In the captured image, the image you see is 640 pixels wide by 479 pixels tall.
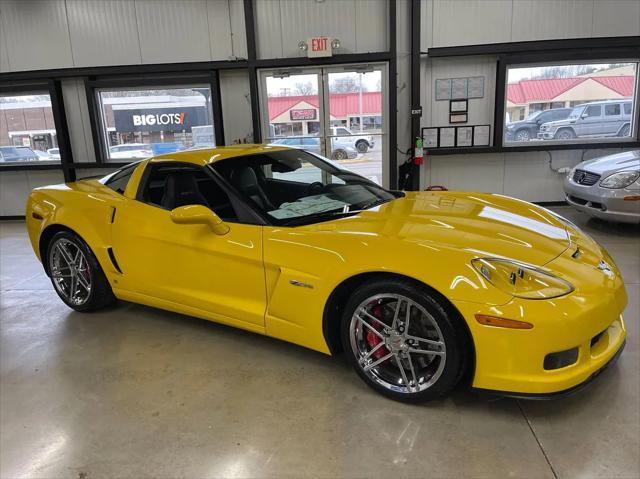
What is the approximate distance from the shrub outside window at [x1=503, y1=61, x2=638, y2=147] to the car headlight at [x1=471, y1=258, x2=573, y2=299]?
19.2 ft

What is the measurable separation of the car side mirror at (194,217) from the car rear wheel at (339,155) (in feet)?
17.0

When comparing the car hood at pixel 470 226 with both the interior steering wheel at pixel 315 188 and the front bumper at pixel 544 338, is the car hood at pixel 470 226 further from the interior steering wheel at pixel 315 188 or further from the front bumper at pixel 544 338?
the interior steering wheel at pixel 315 188

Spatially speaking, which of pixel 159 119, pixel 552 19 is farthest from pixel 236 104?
pixel 552 19

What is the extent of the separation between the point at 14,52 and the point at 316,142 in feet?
17.2

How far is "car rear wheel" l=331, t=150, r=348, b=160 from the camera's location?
24.6ft

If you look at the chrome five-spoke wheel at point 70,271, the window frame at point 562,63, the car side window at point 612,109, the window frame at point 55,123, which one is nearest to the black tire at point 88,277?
the chrome five-spoke wheel at point 70,271

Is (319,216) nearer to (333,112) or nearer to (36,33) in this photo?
(333,112)

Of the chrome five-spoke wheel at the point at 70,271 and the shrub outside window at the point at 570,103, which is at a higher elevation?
the shrub outside window at the point at 570,103

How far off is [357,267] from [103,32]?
23.7 feet

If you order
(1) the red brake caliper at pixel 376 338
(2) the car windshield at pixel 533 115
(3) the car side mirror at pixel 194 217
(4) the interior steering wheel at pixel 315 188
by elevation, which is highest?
(2) the car windshield at pixel 533 115

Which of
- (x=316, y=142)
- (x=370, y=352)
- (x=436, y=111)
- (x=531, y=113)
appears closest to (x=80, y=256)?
(x=370, y=352)

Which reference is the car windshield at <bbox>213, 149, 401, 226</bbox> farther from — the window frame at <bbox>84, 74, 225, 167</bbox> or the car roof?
the window frame at <bbox>84, 74, 225, 167</bbox>

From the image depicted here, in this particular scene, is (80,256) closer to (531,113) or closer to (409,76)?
(409,76)

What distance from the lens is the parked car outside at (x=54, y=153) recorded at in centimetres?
798
